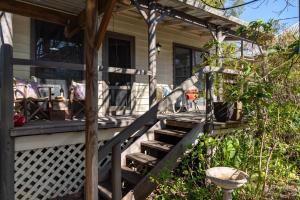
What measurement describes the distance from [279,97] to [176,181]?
1665mm

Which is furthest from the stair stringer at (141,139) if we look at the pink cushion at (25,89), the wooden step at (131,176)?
the pink cushion at (25,89)

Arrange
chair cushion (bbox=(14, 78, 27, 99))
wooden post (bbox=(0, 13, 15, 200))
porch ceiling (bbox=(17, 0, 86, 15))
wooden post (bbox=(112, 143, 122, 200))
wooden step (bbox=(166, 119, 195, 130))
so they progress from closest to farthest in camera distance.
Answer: wooden post (bbox=(112, 143, 122, 200)) < porch ceiling (bbox=(17, 0, 86, 15)) < wooden post (bbox=(0, 13, 15, 200)) < wooden step (bbox=(166, 119, 195, 130)) < chair cushion (bbox=(14, 78, 27, 99))

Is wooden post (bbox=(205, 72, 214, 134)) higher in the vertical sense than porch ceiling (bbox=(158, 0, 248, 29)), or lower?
lower

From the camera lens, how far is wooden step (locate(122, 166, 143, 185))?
434cm

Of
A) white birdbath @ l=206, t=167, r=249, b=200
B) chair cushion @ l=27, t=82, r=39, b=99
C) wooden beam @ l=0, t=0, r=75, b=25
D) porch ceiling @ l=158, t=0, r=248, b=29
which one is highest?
porch ceiling @ l=158, t=0, r=248, b=29

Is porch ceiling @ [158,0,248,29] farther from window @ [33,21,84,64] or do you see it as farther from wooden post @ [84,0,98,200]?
wooden post @ [84,0,98,200]

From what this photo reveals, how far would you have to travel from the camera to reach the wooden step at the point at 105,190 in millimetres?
4115

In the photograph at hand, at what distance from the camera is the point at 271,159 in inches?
149

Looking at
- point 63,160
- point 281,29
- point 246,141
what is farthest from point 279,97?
point 63,160

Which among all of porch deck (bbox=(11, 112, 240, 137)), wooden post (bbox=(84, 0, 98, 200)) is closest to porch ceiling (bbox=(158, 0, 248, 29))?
porch deck (bbox=(11, 112, 240, 137))

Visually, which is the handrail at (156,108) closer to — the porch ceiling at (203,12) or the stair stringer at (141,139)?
the stair stringer at (141,139)

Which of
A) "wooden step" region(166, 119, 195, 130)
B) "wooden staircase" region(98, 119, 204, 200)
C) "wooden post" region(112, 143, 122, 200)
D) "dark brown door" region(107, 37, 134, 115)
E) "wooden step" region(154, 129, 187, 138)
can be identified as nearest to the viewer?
"wooden post" region(112, 143, 122, 200)

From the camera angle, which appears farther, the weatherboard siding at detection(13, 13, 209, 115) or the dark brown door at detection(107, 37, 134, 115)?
the dark brown door at detection(107, 37, 134, 115)

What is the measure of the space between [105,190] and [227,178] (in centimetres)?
A: 176
